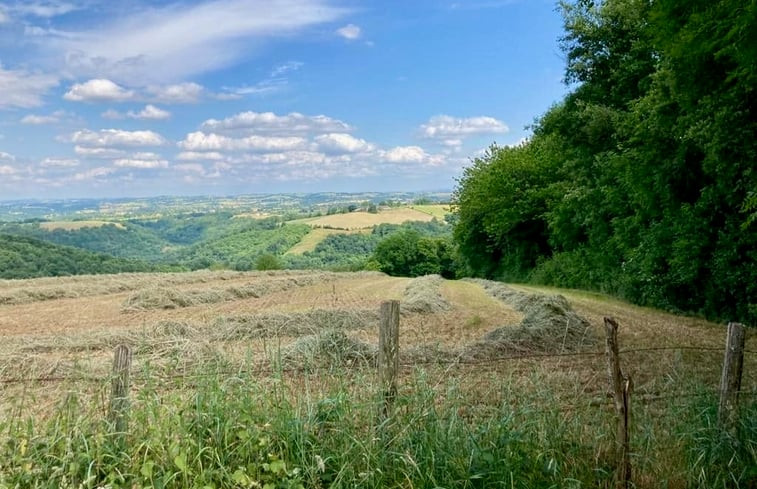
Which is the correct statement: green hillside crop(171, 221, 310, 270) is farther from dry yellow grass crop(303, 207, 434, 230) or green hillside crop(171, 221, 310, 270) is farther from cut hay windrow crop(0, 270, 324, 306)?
cut hay windrow crop(0, 270, 324, 306)

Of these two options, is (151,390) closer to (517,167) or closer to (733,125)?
(733,125)

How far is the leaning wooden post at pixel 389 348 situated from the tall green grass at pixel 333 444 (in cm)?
12

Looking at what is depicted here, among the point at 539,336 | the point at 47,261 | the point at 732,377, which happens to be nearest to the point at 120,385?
the point at 732,377

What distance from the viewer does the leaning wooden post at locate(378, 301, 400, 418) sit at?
156 inches

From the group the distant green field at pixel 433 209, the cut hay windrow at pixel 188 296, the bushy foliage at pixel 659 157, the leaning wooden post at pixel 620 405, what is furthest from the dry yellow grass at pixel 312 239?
the leaning wooden post at pixel 620 405

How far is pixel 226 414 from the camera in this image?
355 centimetres

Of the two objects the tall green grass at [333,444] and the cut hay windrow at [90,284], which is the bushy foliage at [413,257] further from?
the tall green grass at [333,444]

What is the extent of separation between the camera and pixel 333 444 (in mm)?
3574

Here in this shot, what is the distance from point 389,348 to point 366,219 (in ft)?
262

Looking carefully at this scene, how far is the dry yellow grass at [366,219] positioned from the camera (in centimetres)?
7862

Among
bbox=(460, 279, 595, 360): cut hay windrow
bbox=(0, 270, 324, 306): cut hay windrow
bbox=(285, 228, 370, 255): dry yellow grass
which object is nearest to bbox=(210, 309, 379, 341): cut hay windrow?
bbox=(460, 279, 595, 360): cut hay windrow

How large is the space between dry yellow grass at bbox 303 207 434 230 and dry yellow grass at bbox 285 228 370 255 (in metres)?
3.10

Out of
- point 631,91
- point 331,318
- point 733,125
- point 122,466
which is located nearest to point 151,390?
point 122,466

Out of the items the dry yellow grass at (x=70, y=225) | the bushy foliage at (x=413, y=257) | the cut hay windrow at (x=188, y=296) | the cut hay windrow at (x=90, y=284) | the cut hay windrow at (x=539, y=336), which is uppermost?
the cut hay windrow at (x=539, y=336)
